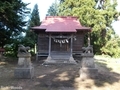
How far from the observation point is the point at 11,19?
57.2ft

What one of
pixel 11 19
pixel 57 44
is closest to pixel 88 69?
pixel 11 19

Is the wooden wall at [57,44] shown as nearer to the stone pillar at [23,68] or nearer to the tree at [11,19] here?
the tree at [11,19]

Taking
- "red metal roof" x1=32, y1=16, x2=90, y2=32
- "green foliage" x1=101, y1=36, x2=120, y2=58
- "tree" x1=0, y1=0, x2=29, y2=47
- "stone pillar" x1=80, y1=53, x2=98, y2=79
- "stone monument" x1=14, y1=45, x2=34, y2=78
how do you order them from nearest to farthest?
"stone monument" x1=14, y1=45, x2=34, y2=78
"stone pillar" x1=80, y1=53, x2=98, y2=79
"tree" x1=0, y1=0, x2=29, y2=47
"red metal roof" x1=32, y1=16, x2=90, y2=32
"green foliage" x1=101, y1=36, x2=120, y2=58

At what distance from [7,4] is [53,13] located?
37.3 meters

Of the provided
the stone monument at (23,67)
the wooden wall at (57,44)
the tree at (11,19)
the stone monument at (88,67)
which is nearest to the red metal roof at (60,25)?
the wooden wall at (57,44)

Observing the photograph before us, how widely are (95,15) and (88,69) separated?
19472 millimetres

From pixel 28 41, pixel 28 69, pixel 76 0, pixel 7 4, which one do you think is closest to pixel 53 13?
pixel 76 0

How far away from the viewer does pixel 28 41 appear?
2148cm

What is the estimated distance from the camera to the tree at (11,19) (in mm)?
16106

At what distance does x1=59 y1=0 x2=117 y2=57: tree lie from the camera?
98.0 ft

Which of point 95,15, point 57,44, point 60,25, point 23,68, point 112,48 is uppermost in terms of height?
point 95,15

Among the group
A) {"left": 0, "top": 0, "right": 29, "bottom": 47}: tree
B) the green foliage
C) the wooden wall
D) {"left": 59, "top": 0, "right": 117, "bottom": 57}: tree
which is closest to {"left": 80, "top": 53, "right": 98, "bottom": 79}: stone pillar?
{"left": 0, "top": 0, "right": 29, "bottom": 47}: tree

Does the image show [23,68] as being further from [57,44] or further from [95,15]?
[95,15]

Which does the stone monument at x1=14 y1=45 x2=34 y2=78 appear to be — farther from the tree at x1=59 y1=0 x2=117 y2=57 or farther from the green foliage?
the green foliage
